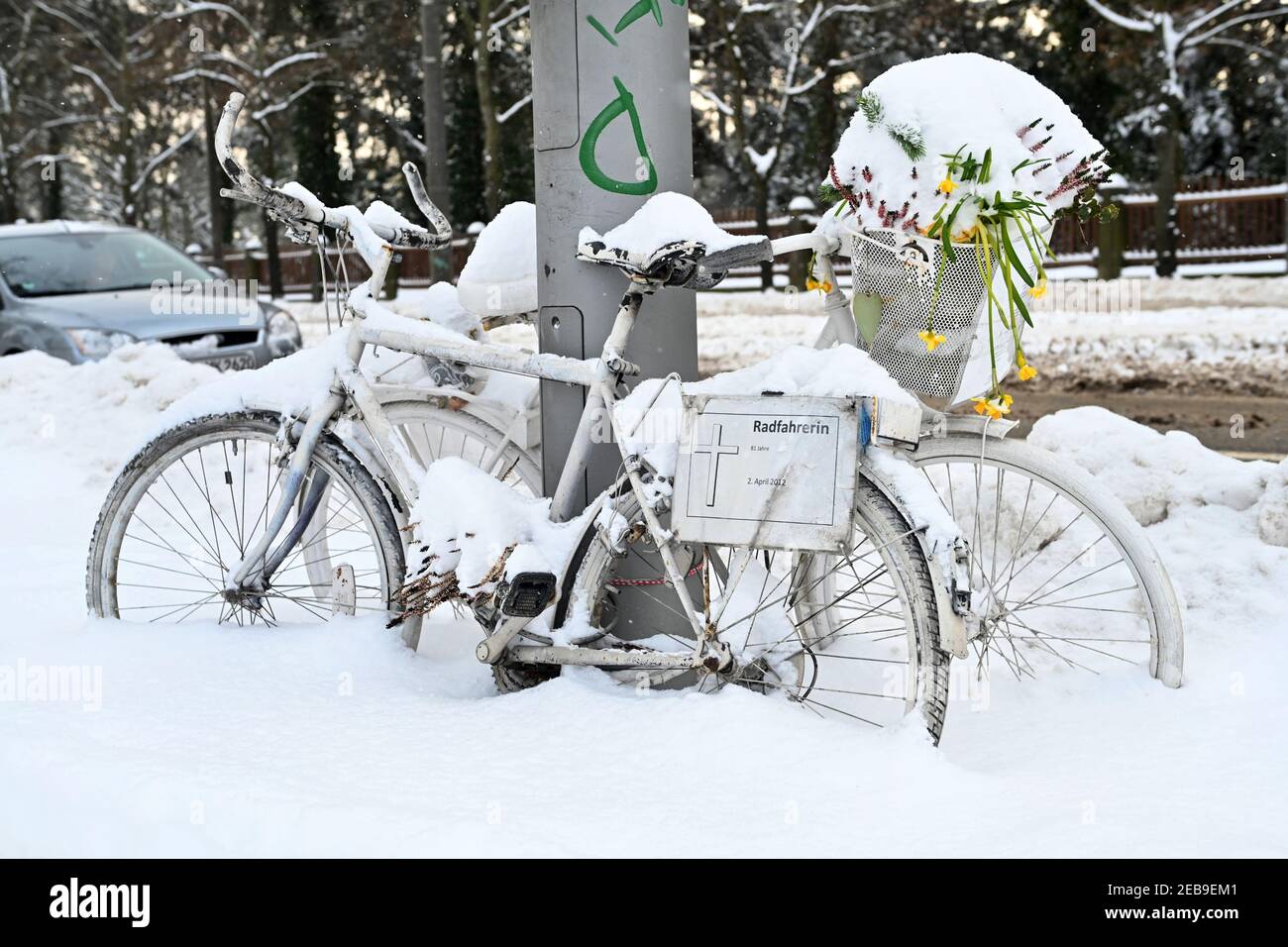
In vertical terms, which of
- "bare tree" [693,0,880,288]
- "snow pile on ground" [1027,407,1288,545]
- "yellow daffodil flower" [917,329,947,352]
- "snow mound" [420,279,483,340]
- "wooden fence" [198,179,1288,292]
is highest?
"bare tree" [693,0,880,288]

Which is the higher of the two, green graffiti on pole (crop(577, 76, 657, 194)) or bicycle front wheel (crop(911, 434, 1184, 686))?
green graffiti on pole (crop(577, 76, 657, 194))

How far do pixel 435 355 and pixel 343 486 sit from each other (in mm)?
429

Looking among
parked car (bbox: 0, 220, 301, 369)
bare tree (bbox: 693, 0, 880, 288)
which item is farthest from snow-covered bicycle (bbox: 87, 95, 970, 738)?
bare tree (bbox: 693, 0, 880, 288)

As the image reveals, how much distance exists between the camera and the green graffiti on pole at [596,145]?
315cm

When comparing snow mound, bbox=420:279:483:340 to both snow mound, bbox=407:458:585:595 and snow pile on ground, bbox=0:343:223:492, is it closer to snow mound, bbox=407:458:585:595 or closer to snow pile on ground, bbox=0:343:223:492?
snow mound, bbox=407:458:585:595

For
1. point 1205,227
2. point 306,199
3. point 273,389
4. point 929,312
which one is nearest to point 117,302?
point 273,389

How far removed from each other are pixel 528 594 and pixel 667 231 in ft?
2.81

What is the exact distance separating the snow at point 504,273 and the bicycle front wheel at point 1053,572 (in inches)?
43.7

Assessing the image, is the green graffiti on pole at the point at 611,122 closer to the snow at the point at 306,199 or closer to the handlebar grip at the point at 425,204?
the handlebar grip at the point at 425,204

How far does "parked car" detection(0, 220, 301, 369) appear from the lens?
886 cm

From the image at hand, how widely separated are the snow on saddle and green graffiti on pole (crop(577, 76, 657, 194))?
295 millimetres

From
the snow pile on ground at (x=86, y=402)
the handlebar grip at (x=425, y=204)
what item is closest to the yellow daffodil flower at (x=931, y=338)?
the handlebar grip at (x=425, y=204)
